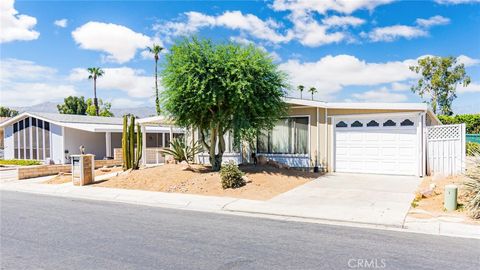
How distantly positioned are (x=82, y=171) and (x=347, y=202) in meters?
11.0

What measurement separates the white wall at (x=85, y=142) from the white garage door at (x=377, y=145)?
18.8 meters

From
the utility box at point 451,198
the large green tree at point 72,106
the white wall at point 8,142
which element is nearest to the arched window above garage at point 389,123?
the utility box at point 451,198

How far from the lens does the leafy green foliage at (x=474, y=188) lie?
8.08 m

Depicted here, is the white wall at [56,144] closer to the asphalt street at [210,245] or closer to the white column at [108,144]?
the white column at [108,144]

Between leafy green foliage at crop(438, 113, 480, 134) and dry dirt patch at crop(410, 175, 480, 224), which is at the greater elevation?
leafy green foliage at crop(438, 113, 480, 134)

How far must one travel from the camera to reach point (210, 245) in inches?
255

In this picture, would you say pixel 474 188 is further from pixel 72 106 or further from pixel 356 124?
pixel 72 106

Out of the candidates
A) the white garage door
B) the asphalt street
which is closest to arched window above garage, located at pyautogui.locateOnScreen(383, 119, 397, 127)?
the white garage door

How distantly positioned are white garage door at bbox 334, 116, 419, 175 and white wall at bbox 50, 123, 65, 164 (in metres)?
19.0

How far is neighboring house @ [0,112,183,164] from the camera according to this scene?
25203mm

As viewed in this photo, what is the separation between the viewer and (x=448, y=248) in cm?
624

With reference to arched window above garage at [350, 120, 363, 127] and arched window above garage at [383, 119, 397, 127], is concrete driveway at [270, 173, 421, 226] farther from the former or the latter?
arched window above garage at [350, 120, 363, 127]

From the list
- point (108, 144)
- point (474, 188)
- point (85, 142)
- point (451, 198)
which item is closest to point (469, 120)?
point (474, 188)

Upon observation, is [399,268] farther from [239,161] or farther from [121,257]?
[239,161]
